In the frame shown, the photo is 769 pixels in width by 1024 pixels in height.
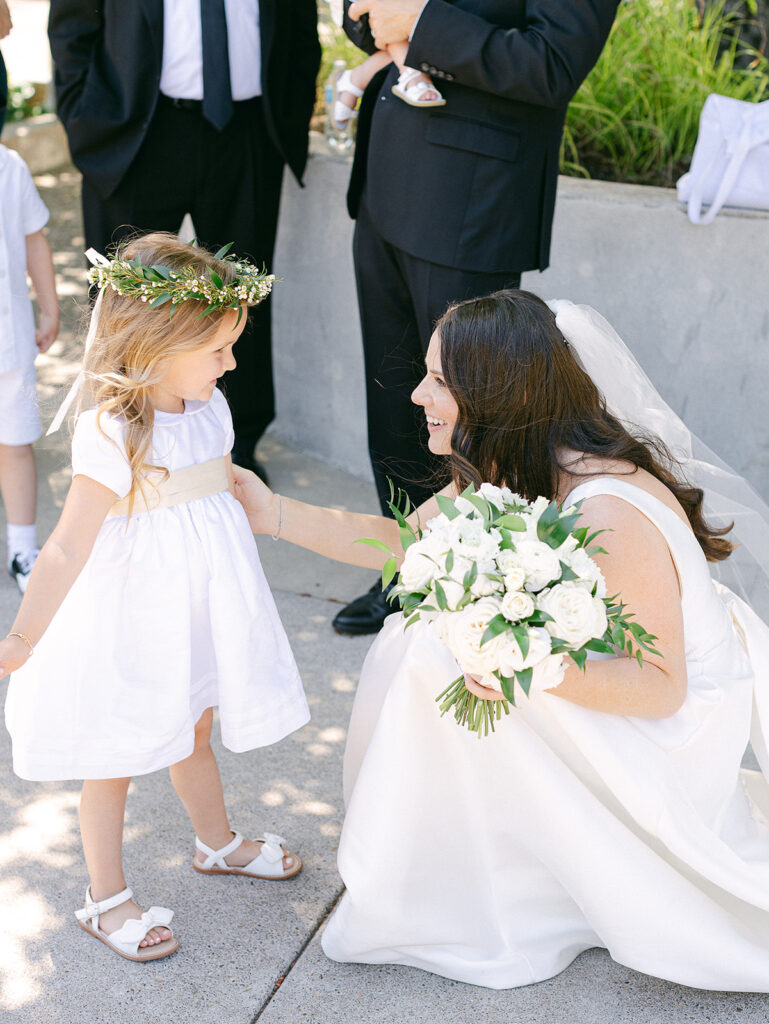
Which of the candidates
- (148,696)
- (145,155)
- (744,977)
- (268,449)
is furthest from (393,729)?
(268,449)

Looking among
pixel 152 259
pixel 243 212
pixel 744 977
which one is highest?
pixel 152 259

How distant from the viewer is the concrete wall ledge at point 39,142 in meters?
7.46

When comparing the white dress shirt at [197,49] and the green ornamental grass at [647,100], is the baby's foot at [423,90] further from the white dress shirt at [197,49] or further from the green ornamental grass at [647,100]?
the green ornamental grass at [647,100]

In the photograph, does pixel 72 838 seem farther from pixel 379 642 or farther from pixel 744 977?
pixel 744 977

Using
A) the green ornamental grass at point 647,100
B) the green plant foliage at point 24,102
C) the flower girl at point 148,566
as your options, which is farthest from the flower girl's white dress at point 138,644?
the green plant foliage at point 24,102

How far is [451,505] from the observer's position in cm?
208

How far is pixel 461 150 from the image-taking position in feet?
10.7

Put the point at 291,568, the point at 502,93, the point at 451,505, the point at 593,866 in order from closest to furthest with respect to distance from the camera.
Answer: the point at 451,505
the point at 593,866
the point at 502,93
the point at 291,568

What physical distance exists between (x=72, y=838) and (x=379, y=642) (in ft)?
3.10

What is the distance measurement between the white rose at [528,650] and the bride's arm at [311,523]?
68 cm

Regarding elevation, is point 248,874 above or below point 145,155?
below

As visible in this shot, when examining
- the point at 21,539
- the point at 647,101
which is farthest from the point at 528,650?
the point at 647,101

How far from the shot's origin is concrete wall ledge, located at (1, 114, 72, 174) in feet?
24.5

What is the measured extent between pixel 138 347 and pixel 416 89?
1403 mm
